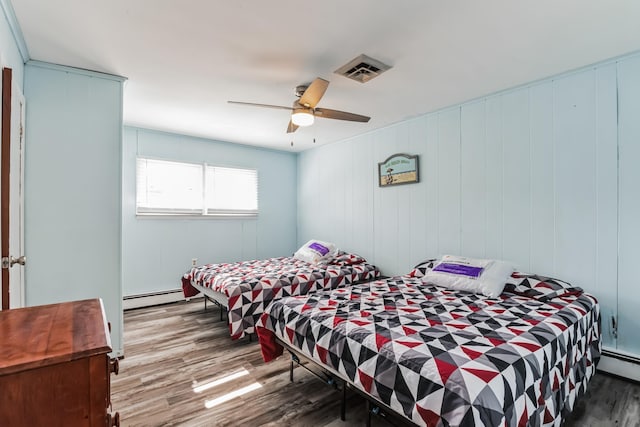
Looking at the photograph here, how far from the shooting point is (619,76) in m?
2.48

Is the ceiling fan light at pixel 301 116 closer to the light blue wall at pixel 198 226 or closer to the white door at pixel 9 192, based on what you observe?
the white door at pixel 9 192

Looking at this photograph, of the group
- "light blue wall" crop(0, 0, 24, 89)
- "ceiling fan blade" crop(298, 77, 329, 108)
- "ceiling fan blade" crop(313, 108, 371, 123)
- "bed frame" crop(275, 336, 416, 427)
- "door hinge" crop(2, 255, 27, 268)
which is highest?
"light blue wall" crop(0, 0, 24, 89)

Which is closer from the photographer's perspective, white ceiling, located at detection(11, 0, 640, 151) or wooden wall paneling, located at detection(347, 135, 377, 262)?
white ceiling, located at detection(11, 0, 640, 151)

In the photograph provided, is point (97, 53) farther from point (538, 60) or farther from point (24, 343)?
point (538, 60)

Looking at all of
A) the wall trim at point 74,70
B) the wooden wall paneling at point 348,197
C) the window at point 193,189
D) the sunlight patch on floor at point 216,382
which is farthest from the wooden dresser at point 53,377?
the wooden wall paneling at point 348,197

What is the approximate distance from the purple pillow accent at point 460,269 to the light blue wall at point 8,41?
3.52m

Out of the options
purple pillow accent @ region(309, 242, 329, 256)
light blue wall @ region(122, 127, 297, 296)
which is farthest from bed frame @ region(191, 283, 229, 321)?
purple pillow accent @ region(309, 242, 329, 256)

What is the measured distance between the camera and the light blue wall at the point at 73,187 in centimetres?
251

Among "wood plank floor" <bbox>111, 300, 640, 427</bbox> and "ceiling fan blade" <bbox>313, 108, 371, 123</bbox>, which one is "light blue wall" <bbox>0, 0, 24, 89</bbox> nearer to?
"ceiling fan blade" <bbox>313, 108, 371, 123</bbox>

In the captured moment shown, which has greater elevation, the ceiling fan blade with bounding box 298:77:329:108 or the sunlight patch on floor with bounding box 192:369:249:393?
the ceiling fan blade with bounding box 298:77:329:108

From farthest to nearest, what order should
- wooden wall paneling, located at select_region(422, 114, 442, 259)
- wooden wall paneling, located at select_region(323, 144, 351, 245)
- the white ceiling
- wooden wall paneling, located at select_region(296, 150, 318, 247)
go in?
wooden wall paneling, located at select_region(296, 150, 318, 247) < wooden wall paneling, located at select_region(323, 144, 351, 245) < wooden wall paneling, located at select_region(422, 114, 442, 259) < the white ceiling

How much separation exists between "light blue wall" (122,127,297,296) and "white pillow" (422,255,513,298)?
3171 millimetres

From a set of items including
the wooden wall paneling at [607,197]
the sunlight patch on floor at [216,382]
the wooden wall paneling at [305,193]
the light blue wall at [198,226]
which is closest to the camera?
the sunlight patch on floor at [216,382]

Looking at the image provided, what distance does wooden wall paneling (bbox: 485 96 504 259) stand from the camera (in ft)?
10.3
